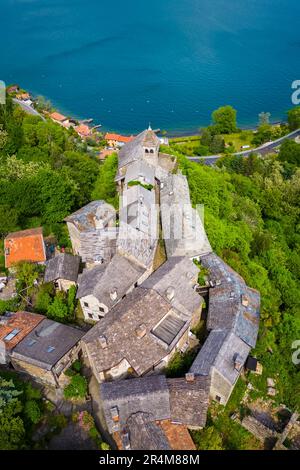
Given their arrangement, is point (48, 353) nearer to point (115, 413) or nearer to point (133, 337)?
point (133, 337)

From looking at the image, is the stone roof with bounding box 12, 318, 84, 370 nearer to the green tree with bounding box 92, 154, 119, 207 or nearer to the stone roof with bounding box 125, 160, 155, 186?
the green tree with bounding box 92, 154, 119, 207

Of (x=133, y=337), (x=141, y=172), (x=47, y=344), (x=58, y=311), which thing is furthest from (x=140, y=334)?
(x=141, y=172)

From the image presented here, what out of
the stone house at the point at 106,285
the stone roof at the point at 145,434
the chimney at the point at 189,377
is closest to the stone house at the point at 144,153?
the stone house at the point at 106,285

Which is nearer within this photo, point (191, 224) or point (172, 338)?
point (172, 338)

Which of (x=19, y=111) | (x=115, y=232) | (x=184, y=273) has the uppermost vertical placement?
(x=19, y=111)

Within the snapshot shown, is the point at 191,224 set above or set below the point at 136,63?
below
